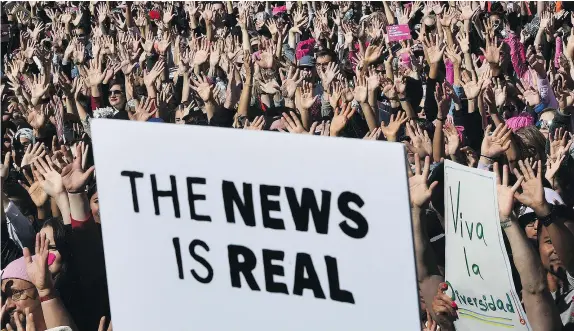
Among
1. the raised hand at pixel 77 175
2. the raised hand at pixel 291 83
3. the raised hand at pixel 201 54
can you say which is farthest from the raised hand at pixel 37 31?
the raised hand at pixel 77 175

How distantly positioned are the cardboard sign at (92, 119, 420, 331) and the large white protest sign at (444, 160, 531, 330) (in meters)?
0.87

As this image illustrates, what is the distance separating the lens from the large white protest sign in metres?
3.30

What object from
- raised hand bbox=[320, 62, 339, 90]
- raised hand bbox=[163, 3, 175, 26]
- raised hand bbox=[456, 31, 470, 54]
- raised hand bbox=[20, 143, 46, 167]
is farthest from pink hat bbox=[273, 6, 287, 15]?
raised hand bbox=[20, 143, 46, 167]

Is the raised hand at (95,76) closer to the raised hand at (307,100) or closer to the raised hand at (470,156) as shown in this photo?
the raised hand at (307,100)

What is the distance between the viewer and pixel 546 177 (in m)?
4.39

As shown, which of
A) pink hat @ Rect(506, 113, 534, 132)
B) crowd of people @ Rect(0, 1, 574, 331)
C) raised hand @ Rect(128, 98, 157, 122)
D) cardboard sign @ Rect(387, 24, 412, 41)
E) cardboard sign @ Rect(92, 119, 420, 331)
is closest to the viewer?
cardboard sign @ Rect(92, 119, 420, 331)

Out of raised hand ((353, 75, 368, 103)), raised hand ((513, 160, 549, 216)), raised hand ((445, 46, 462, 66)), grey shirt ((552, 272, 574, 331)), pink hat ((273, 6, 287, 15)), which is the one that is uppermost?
raised hand ((513, 160, 549, 216))

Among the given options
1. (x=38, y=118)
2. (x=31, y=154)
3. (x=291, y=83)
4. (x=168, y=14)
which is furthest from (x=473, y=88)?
(x=168, y=14)

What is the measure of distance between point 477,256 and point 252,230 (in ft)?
3.25

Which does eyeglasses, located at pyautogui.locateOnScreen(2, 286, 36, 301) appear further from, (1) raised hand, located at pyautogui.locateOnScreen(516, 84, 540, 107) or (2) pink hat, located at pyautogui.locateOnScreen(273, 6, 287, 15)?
(2) pink hat, located at pyautogui.locateOnScreen(273, 6, 287, 15)

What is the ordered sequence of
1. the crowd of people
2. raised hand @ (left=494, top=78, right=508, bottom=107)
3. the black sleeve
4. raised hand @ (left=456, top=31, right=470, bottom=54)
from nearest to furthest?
the crowd of people
raised hand @ (left=494, top=78, right=508, bottom=107)
the black sleeve
raised hand @ (left=456, top=31, right=470, bottom=54)

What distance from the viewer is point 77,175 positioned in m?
4.41

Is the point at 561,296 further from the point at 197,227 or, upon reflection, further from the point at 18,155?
the point at 18,155

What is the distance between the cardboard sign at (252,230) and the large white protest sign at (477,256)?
0.87 meters
